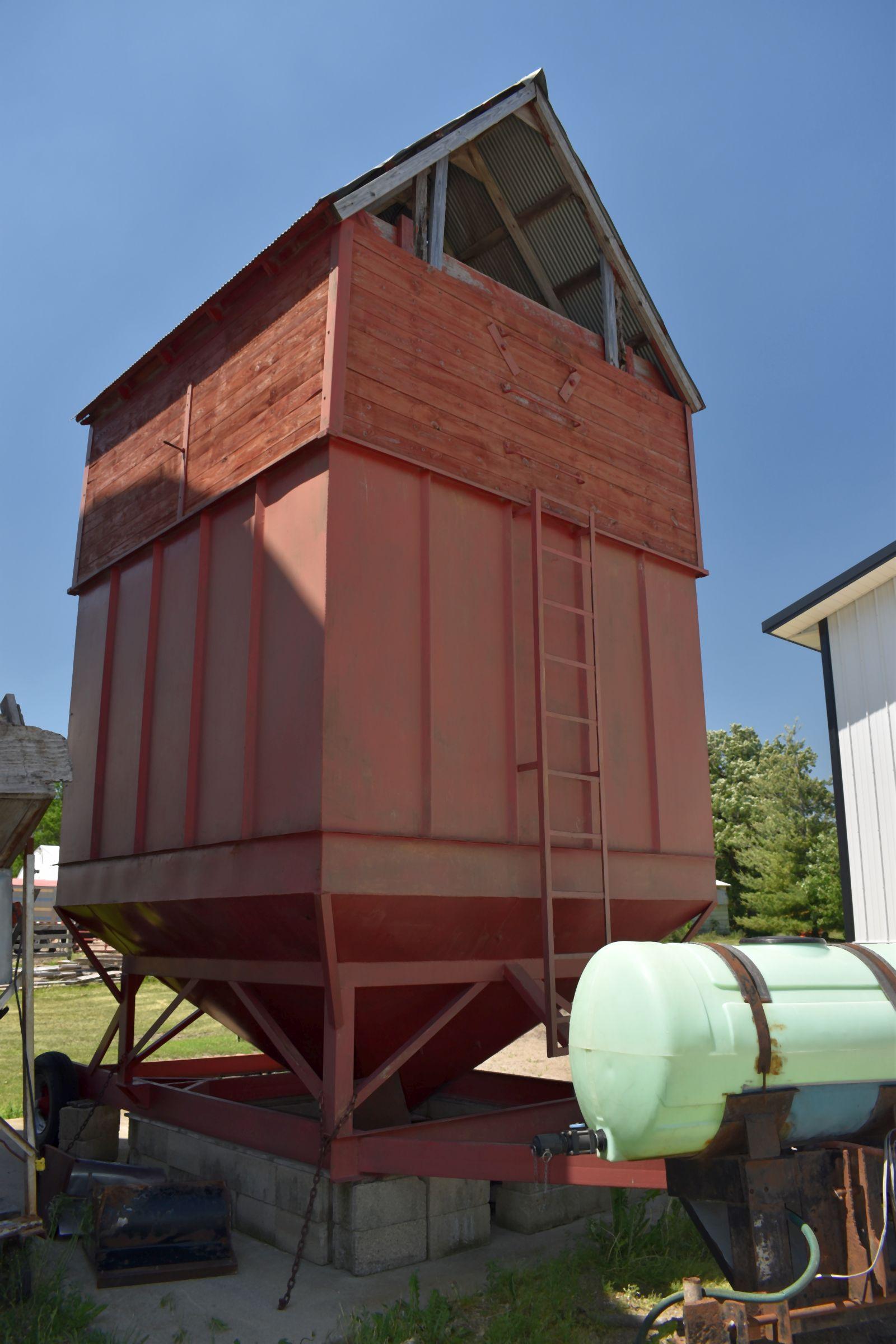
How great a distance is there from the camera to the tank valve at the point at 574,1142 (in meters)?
5.00

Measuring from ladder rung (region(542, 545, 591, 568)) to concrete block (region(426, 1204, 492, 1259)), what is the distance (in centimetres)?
555

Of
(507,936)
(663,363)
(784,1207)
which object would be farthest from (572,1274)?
(663,363)

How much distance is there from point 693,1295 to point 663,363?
942 centimetres

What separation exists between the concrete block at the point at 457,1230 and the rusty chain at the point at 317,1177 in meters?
0.94

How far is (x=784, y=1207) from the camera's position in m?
4.63

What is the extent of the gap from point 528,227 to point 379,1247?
9896 mm

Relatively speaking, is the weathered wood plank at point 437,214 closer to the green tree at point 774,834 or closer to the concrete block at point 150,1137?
the concrete block at point 150,1137

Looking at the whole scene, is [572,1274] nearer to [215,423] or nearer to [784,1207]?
[784,1207]

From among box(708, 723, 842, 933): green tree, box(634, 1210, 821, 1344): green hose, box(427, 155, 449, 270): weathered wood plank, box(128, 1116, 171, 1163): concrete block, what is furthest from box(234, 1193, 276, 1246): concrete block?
box(708, 723, 842, 933): green tree

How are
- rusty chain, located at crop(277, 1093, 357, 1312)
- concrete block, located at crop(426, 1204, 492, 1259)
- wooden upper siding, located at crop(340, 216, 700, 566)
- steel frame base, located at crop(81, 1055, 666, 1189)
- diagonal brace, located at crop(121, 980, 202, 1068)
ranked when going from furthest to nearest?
diagonal brace, located at crop(121, 980, 202, 1068) < wooden upper siding, located at crop(340, 216, 700, 566) < concrete block, located at crop(426, 1204, 492, 1259) < rusty chain, located at crop(277, 1093, 357, 1312) < steel frame base, located at crop(81, 1055, 666, 1189)

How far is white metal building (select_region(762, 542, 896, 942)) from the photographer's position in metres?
11.7

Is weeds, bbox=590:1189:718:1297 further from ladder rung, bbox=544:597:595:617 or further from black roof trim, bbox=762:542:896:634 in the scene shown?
black roof trim, bbox=762:542:896:634

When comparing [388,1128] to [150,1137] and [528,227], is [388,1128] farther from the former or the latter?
[528,227]

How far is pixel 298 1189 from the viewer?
7.65 meters
